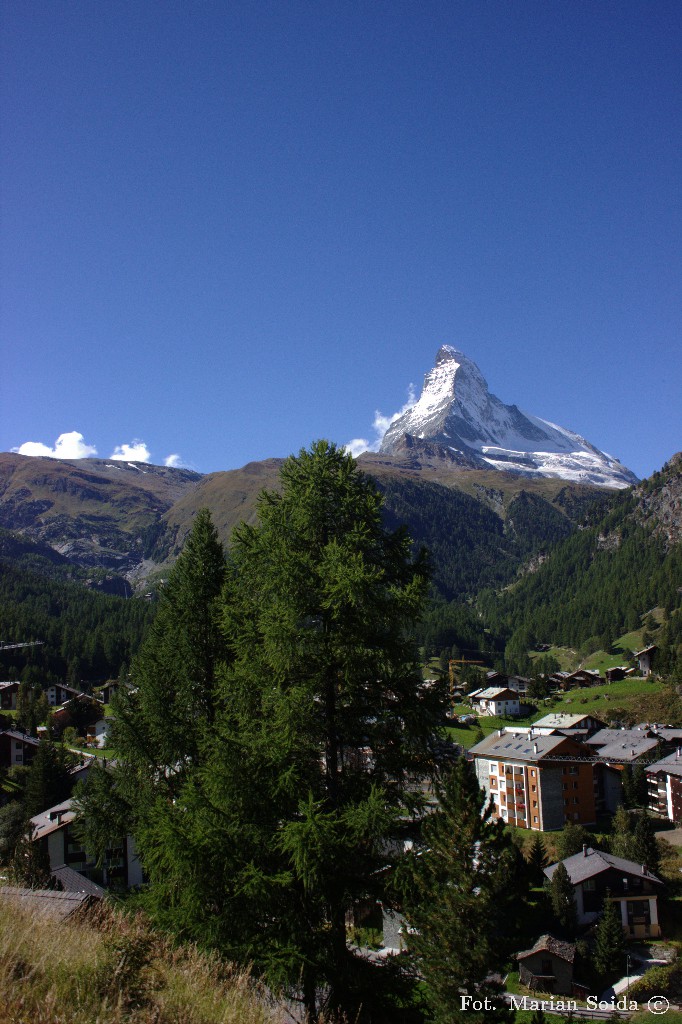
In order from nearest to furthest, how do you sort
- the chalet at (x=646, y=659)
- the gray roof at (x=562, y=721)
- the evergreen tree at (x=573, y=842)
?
the evergreen tree at (x=573, y=842) → the gray roof at (x=562, y=721) → the chalet at (x=646, y=659)

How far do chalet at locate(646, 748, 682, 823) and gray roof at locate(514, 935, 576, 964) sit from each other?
1226 inches

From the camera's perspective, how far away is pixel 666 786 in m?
64.2

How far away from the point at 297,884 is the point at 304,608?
3.82 m

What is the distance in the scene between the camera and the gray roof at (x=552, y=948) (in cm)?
3494

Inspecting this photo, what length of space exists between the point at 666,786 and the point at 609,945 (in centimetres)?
3246

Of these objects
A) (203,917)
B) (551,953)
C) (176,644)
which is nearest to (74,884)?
(551,953)

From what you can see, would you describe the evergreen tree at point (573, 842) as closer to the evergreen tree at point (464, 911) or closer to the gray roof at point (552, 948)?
the gray roof at point (552, 948)

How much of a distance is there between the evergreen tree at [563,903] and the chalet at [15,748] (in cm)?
5329

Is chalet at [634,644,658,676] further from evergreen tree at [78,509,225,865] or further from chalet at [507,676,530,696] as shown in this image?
evergreen tree at [78,509,225,865]

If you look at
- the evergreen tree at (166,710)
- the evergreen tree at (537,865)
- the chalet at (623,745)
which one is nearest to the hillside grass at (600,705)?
the chalet at (623,745)

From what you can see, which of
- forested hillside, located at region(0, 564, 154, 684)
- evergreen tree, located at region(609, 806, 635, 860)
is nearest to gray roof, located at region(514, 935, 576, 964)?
evergreen tree, located at region(609, 806, 635, 860)

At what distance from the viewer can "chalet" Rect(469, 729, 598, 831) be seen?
6253 centimetres

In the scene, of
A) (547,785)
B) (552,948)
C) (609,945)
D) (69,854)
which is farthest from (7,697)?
(609,945)

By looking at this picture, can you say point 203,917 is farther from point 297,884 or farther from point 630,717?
point 630,717
